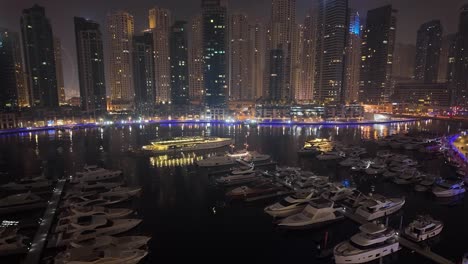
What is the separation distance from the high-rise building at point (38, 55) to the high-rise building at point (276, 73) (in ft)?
417

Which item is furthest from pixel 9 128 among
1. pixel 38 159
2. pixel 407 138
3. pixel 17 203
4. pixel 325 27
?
pixel 325 27

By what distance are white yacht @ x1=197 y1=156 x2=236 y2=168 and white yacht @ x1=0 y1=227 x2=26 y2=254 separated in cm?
3036

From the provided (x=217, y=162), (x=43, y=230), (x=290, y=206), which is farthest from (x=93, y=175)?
(x=290, y=206)

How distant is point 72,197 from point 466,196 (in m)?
51.9

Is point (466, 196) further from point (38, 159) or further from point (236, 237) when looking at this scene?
point (38, 159)

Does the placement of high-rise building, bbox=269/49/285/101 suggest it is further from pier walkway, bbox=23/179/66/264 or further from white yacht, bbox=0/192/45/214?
white yacht, bbox=0/192/45/214

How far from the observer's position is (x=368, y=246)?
2308 cm

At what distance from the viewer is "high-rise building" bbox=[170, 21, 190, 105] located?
179062 millimetres

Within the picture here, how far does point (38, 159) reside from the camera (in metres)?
58.3

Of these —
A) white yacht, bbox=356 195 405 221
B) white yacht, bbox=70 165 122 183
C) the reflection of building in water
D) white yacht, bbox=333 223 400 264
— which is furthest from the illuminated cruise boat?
white yacht, bbox=333 223 400 264


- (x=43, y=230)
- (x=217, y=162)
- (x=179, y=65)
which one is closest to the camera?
(x=43, y=230)

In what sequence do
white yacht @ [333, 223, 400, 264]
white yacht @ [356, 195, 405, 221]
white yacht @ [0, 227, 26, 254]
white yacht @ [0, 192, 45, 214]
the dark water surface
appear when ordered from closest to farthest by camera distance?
white yacht @ [333, 223, 400, 264]
white yacht @ [0, 227, 26, 254]
the dark water surface
white yacht @ [356, 195, 405, 221]
white yacht @ [0, 192, 45, 214]

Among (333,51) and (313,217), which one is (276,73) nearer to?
(333,51)

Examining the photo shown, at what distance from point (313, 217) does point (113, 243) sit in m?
19.1
